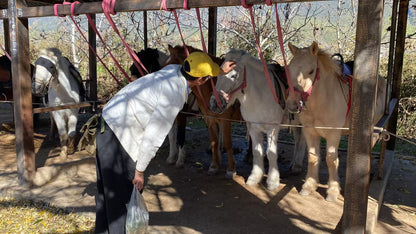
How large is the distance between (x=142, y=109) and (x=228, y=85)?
169 centimetres

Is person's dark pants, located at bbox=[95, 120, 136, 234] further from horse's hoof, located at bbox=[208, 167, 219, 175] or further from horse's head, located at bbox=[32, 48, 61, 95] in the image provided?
horse's head, located at bbox=[32, 48, 61, 95]

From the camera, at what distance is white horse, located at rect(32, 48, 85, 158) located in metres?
5.07

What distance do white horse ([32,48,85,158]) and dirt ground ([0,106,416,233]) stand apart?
15.1 inches

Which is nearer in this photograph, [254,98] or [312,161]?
[312,161]

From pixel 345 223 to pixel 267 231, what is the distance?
1.09m

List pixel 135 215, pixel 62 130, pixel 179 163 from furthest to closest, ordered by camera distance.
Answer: pixel 62 130
pixel 179 163
pixel 135 215

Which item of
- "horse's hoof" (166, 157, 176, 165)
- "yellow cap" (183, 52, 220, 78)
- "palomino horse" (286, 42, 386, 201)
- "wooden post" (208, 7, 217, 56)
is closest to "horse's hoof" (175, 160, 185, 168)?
"horse's hoof" (166, 157, 176, 165)

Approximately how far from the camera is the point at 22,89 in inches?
166

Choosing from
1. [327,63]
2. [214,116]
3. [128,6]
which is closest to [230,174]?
[214,116]

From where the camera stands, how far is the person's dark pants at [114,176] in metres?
2.66

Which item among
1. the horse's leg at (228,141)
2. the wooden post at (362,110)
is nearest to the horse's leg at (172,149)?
the horse's leg at (228,141)

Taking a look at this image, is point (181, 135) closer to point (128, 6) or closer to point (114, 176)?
point (128, 6)

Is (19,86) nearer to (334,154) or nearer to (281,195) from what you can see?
(281,195)

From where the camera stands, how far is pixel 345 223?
232cm
